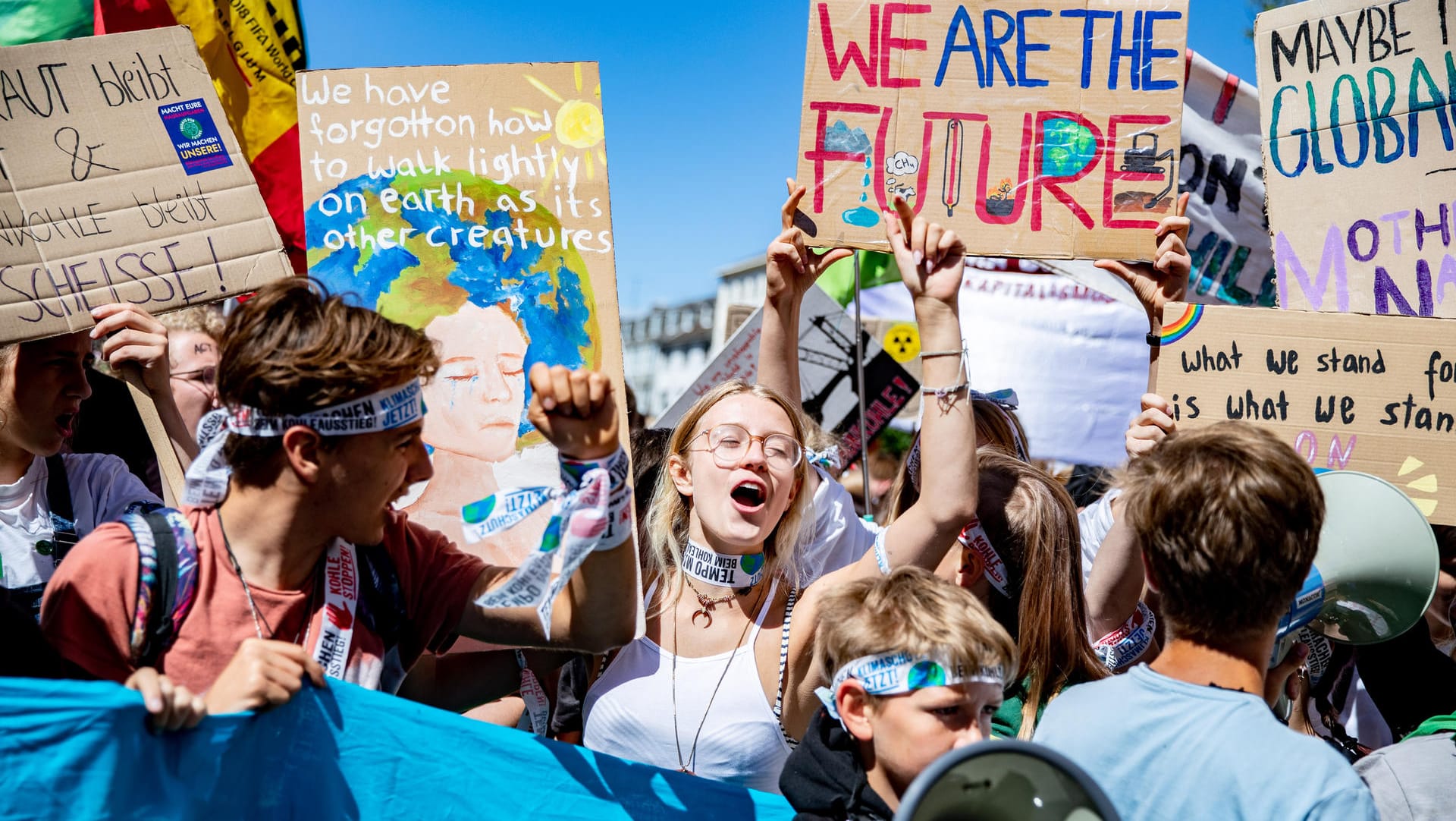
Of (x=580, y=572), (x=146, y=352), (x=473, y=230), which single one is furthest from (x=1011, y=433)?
(x=146, y=352)

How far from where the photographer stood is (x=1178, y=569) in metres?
1.75

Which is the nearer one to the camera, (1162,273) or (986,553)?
A: (986,553)

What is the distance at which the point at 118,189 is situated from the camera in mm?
2617

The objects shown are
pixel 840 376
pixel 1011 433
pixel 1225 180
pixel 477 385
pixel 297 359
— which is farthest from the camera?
pixel 840 376

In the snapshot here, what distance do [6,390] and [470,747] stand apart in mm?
1491

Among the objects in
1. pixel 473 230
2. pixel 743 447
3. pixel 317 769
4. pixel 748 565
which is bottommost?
pixel 317 769

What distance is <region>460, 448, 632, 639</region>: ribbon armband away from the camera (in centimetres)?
179

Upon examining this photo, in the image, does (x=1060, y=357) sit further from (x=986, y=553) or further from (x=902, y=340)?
(x=986, y=553)

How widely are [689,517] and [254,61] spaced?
218 centimetres

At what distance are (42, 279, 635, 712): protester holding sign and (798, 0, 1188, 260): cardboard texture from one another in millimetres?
1427

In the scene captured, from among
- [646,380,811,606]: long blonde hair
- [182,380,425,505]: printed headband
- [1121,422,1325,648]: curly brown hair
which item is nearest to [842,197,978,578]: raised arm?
[646,380,811,606]: long blonde hair

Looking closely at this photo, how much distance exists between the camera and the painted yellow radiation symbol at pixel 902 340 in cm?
677

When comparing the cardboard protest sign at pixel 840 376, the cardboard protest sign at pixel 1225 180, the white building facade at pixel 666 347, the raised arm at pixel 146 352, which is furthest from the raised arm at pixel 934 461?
the white building facade at pixel 666 347

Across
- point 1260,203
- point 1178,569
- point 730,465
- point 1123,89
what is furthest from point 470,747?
Answer: point 1260,203
